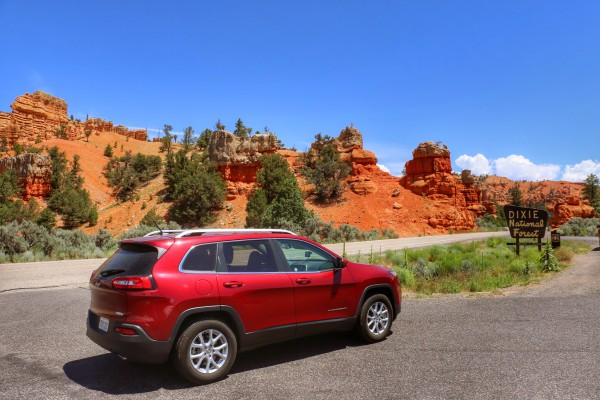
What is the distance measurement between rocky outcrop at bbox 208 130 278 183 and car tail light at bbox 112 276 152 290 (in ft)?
151

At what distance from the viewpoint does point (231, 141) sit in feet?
171

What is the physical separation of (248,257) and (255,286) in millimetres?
414

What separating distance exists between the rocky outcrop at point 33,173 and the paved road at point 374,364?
49.6m

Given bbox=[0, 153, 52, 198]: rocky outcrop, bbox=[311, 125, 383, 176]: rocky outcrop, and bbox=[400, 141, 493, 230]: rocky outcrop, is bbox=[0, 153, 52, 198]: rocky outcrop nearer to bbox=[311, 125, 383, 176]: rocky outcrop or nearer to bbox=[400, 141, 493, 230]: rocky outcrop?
bbox=[311, 125, 383, 176]: rocky outcrop

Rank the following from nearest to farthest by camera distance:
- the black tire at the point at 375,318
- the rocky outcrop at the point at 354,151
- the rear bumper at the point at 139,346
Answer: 1. the rear bumper at the point at 139,346
2. the black tire at the point at 375,318
3. the rocky outcrop at the point at 354,151

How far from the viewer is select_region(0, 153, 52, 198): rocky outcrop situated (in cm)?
4991

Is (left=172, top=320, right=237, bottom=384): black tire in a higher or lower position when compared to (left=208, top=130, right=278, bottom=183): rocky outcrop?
lower

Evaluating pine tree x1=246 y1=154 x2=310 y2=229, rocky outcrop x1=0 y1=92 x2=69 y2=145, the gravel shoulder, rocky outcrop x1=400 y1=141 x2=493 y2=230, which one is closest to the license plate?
the gravel shoulder

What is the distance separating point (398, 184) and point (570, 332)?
47.8 metres

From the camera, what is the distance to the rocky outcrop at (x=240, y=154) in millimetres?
51000

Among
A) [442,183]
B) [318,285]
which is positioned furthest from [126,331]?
[442,183]

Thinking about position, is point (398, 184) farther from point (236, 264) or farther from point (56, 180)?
point (236, 264)

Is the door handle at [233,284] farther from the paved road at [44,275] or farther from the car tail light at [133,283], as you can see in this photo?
the paved road at [44,275]

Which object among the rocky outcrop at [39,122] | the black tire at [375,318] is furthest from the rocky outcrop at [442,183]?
the rocky outcrop at [39,122]
